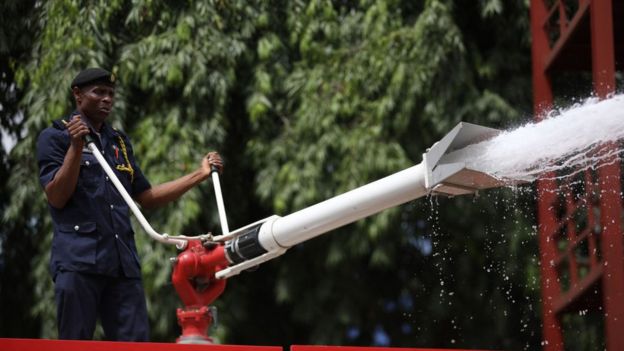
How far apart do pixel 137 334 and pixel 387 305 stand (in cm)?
591

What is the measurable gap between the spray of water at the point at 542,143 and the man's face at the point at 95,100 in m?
1.36

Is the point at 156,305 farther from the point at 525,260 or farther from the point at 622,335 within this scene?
the point at 622,335

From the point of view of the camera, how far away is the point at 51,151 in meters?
5.15

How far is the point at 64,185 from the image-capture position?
497cm

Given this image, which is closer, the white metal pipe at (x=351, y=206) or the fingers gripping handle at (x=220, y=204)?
the white metal pipe at (x=351, y=206)

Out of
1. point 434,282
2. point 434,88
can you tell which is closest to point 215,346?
point 434,88

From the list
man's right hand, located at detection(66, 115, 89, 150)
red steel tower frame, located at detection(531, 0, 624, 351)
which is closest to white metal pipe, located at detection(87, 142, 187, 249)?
man's right hand, located at detection(66, 115, 89, 150)

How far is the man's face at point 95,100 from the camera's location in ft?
17.1

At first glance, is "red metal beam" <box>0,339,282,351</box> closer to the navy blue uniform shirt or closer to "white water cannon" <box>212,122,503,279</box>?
"white water cannon" <box>212,122,503,279</box>

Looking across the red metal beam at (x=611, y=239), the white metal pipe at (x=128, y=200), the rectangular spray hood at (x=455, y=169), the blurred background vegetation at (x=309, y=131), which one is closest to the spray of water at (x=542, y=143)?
the rectangular spray hood at (x=455, y=169)

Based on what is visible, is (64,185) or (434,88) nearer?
(64,185)

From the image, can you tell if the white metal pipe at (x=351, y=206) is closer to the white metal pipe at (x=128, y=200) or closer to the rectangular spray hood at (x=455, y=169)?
the rectangular spray hood at (x=455, y=169)

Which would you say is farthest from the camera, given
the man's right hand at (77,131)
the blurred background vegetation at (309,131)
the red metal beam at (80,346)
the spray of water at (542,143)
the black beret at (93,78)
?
the blurred background vegetation at (309,131)

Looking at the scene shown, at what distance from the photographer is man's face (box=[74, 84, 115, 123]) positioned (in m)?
5.23
